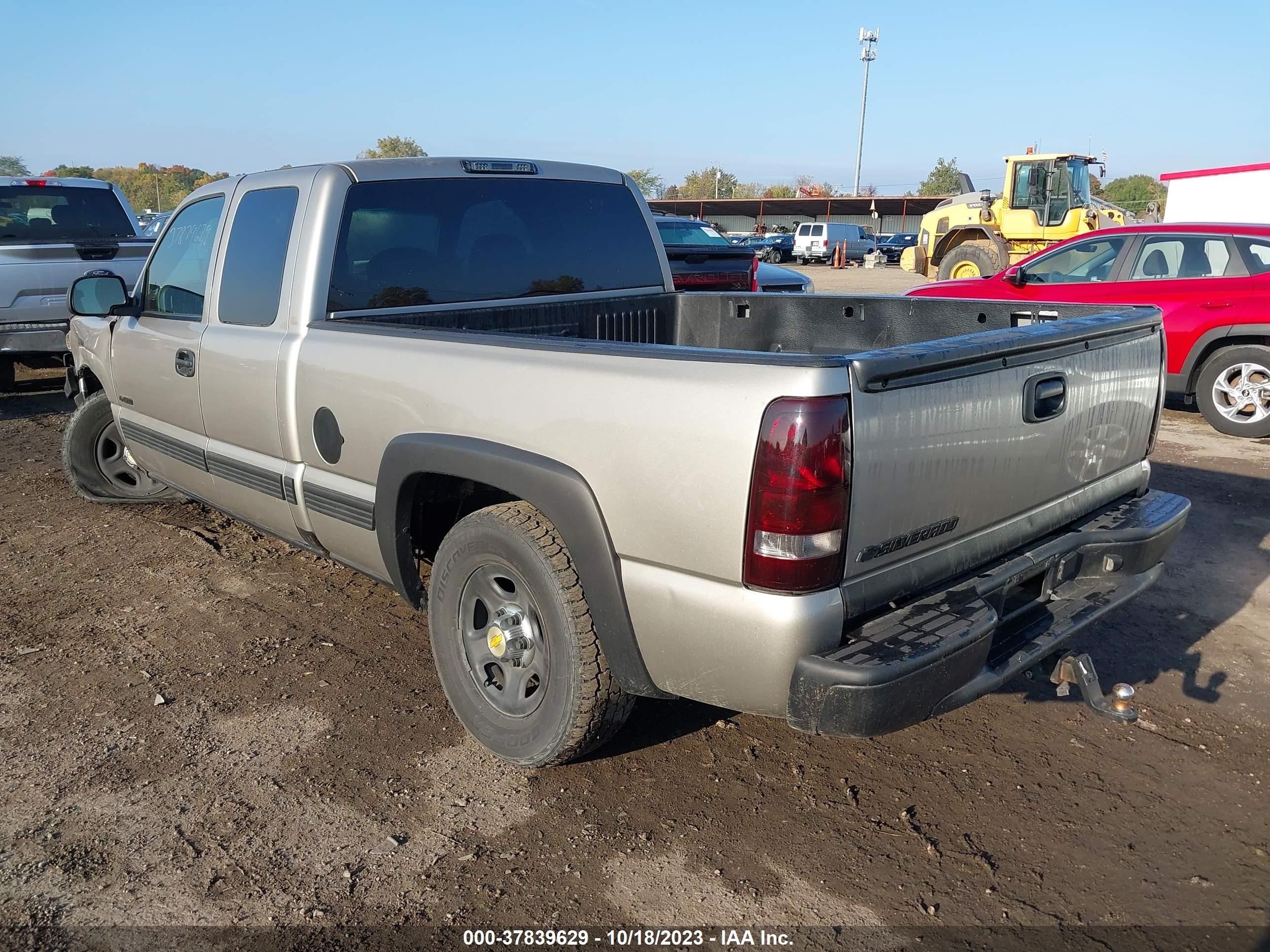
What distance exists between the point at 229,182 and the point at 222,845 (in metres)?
2.82

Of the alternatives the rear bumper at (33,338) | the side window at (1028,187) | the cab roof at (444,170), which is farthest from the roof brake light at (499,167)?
the side window at (1028,187)

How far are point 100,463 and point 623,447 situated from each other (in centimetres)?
464

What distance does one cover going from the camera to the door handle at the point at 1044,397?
2768 mm

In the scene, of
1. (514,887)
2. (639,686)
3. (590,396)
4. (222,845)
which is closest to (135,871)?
(222,845)

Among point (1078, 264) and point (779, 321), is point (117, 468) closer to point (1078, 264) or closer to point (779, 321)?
point (779, 321)

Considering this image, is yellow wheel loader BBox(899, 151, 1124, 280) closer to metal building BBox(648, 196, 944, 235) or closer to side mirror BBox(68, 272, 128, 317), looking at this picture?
side mirror BBox(68, 272, 128, 317)

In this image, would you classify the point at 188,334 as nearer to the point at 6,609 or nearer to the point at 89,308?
the point at 89,308

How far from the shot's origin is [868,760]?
3.24 meters

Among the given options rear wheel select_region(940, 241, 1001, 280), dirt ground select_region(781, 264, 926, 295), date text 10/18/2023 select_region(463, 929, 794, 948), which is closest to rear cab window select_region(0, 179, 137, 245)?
date text 10/18/2023 select_region(463, 929, 794, 948)

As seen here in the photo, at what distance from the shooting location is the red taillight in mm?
2248

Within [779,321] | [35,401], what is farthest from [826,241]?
[779,321]

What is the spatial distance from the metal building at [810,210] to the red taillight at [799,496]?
53.1 m

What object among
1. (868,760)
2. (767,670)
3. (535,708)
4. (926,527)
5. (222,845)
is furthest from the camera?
(868,760)

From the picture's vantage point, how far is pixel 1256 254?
8070 mm
